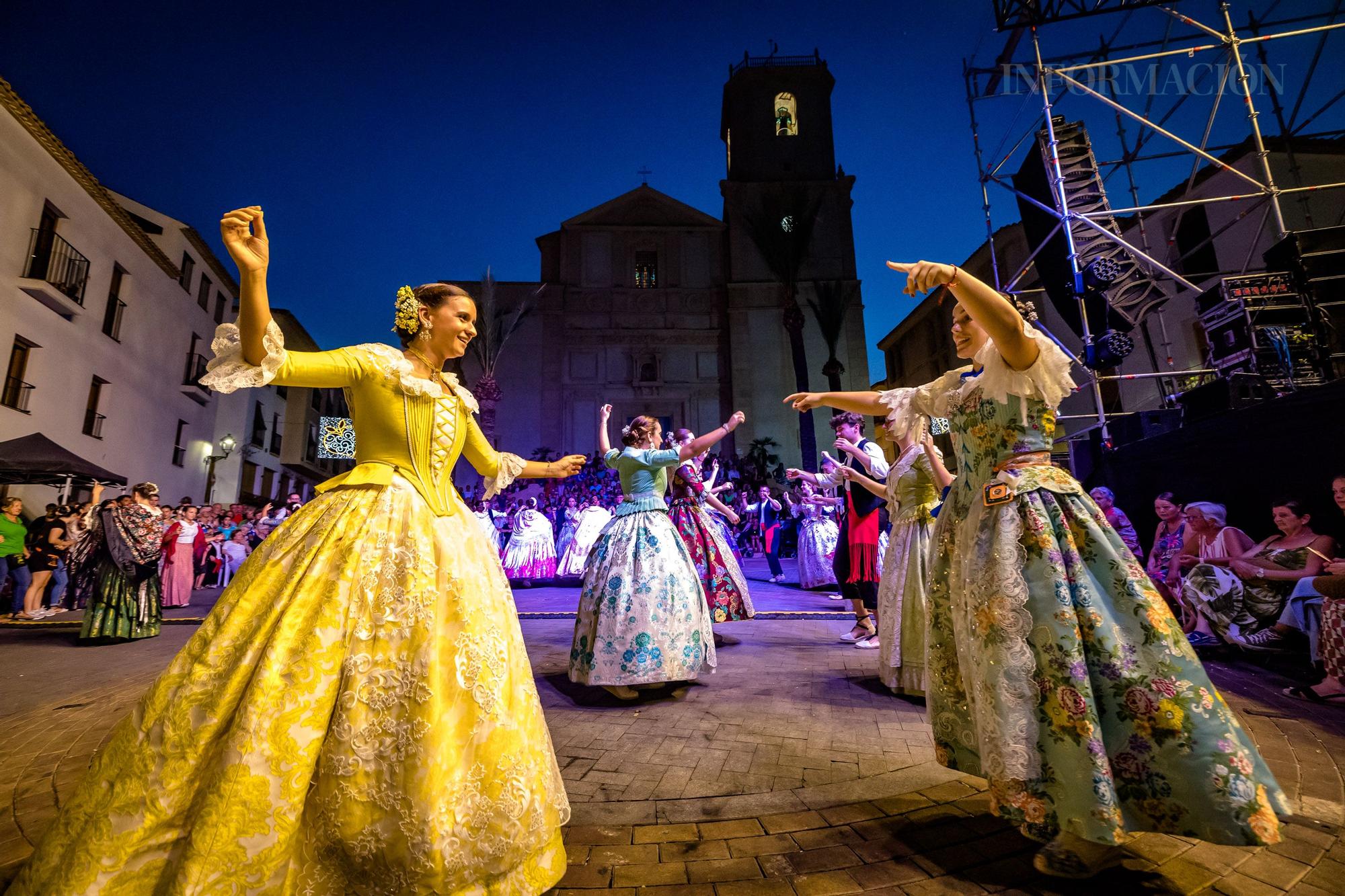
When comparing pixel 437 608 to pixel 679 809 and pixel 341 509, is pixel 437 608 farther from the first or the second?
pixel 679 809

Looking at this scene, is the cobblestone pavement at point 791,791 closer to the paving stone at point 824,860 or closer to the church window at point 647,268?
the paving stone at point 824,860

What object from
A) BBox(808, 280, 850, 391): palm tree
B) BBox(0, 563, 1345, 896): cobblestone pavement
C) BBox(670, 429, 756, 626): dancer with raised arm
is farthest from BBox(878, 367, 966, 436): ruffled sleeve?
BBox(808, 280, 850, 391): palm tree

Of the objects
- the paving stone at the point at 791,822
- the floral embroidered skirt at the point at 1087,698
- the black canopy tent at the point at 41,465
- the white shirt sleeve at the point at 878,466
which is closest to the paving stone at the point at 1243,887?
the floral embroidered skirt at the point at 1087,698

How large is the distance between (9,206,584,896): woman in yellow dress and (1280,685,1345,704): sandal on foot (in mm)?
4669

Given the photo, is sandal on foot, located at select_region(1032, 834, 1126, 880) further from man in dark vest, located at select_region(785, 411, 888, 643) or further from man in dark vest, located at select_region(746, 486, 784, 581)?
man in dark vest, located at select_region(746, 486, 784, 581)

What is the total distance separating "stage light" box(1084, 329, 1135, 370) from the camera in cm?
773

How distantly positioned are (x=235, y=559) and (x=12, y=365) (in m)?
5.61

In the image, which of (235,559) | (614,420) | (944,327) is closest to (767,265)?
(944,327)

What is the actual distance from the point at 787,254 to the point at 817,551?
1975cm

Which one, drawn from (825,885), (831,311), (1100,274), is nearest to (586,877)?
(825,885)

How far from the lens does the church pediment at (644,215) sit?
94.0ft

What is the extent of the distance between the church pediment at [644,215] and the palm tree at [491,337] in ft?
15.7

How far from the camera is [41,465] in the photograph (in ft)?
32.9

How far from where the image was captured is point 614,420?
2670 centimetres
